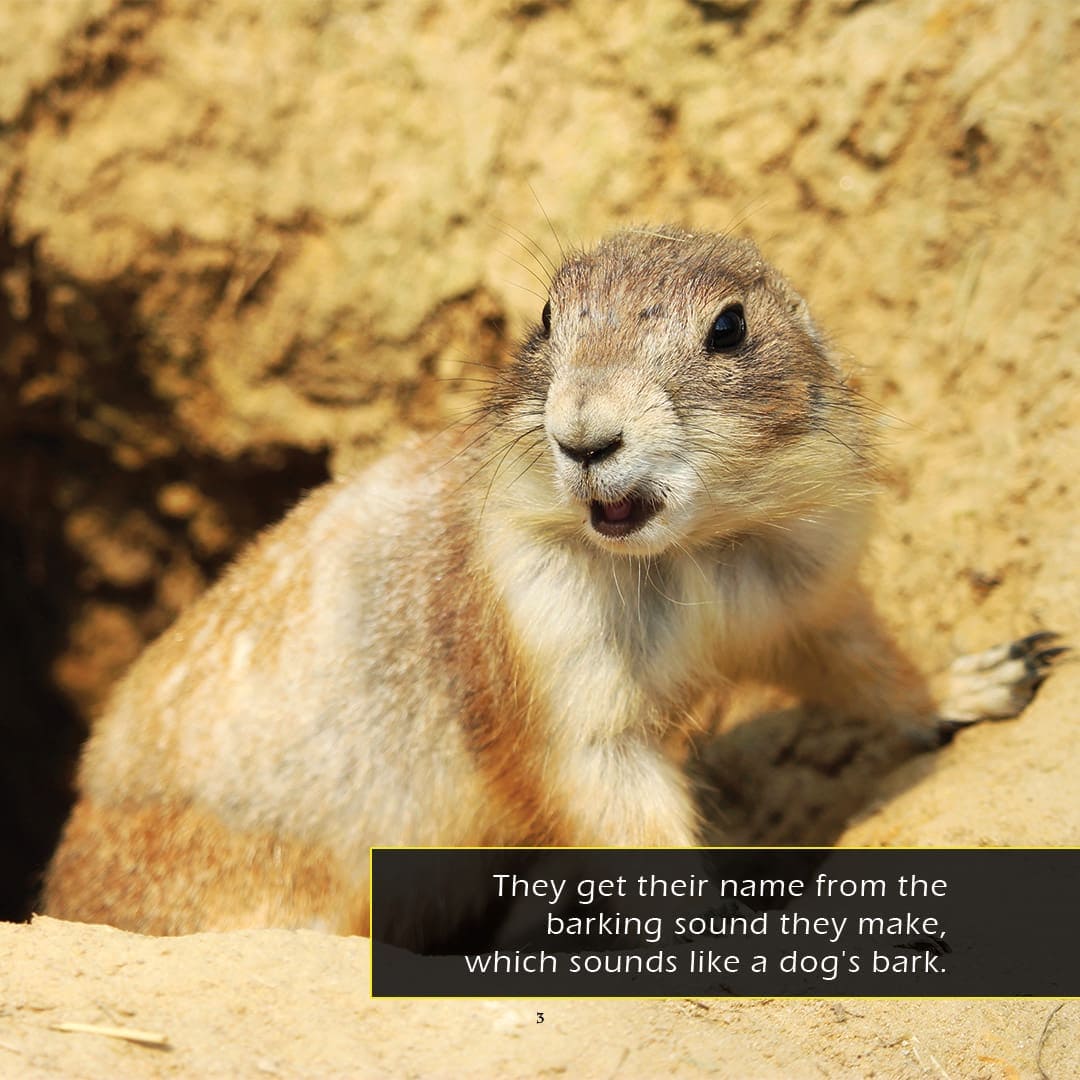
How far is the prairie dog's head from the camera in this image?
3557mm

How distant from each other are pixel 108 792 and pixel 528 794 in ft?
6.17

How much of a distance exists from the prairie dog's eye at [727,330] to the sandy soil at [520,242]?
176 cm

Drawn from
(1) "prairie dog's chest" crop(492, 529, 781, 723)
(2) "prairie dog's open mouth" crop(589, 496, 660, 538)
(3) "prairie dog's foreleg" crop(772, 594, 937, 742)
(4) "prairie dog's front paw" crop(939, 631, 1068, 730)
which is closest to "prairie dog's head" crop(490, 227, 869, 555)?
(2) "prairie dog's open mouth" crop(589, 496, 660, 538)

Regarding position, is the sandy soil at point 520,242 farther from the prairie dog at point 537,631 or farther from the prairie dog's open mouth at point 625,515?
the prairie dog's open mouth at point 625,515

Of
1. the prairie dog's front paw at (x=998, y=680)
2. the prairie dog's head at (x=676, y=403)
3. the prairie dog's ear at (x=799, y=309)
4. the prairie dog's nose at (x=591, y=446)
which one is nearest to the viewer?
the prairie dog's nose at (x=591, y=446)

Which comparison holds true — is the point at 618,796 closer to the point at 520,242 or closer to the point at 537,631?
the point at 537,631

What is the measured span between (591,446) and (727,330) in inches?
30.6

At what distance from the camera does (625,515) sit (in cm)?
365

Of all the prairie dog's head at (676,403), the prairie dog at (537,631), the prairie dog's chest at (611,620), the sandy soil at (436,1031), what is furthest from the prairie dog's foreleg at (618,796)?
the sandy soil at (436,1031)

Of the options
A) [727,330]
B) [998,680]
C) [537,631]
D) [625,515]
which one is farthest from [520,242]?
[998,680]

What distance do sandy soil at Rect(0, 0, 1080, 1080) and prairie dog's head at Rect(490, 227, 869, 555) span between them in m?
1.31

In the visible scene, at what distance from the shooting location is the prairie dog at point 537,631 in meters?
3.84

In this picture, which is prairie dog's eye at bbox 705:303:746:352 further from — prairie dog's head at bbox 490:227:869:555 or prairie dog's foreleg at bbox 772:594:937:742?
prairie dog's foreleg at bbox 772:594:937:742

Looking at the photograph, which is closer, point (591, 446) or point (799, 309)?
point (591, 446)
